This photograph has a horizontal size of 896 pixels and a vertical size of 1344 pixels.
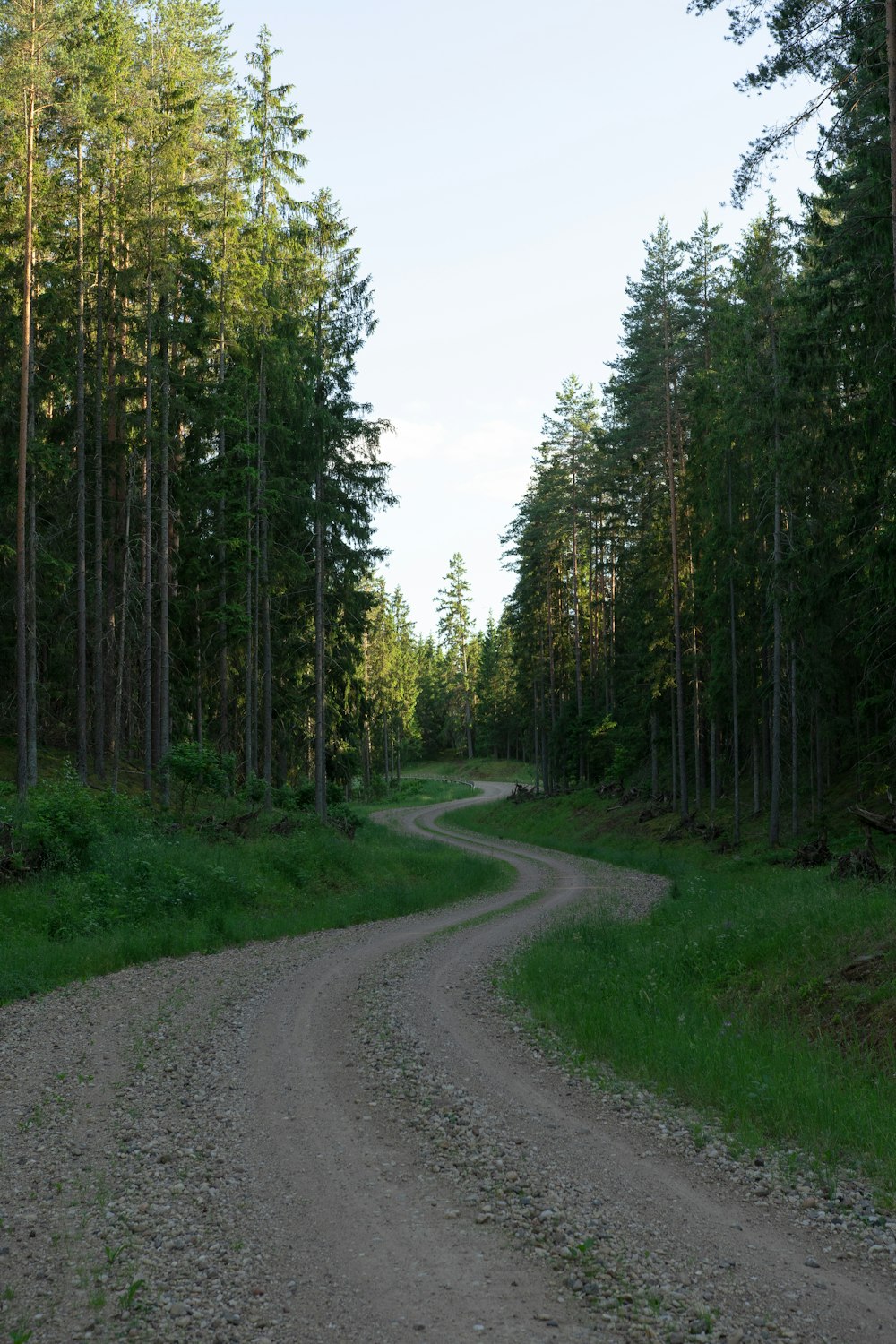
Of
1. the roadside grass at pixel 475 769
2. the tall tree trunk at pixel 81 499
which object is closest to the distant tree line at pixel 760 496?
the tall tree trunk at pixel 81 499

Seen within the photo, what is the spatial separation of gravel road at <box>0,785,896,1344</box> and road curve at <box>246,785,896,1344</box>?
0.02m

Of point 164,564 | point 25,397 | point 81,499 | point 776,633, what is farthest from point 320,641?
point 776,633

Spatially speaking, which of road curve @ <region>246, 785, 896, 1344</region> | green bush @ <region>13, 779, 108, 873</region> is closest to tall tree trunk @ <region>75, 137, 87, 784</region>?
green bush @ <region>13, 779, 108, 873</region>

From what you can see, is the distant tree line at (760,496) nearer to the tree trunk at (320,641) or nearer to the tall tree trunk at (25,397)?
the tree trunk at (320,641)

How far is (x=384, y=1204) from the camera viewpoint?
6.02 meters

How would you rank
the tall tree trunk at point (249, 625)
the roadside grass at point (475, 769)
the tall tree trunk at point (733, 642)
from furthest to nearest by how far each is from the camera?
the roadside grass at point (475, 769) → the tall tree trunk at point (733, 642) → the tall tree trunk at point (249, 625)

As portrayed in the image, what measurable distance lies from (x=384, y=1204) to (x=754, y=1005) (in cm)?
681

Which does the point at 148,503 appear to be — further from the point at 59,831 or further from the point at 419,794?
the point at 419,794

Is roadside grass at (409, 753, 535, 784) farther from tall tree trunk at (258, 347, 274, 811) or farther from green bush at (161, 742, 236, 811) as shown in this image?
green bush at (161, 742, 236, 811)

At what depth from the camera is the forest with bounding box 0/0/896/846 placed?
21.6 meters

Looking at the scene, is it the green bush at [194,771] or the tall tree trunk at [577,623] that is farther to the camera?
the tall tree trunk at [577,623]

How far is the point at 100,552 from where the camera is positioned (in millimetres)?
27406

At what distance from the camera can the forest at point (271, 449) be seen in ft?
70.8

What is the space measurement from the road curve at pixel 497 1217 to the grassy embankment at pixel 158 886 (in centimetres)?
604
